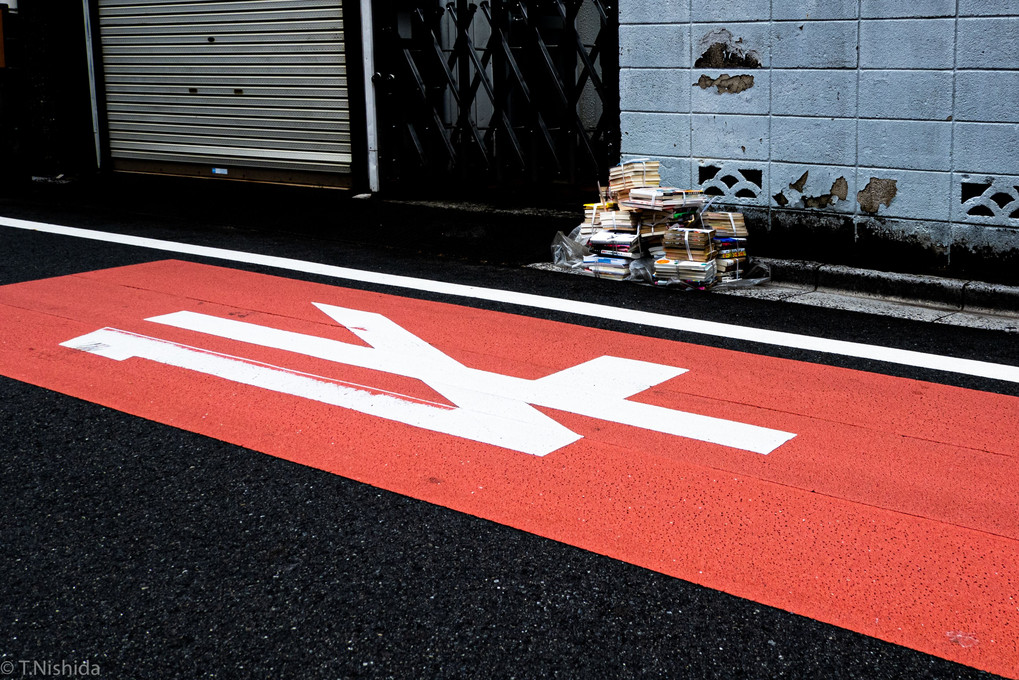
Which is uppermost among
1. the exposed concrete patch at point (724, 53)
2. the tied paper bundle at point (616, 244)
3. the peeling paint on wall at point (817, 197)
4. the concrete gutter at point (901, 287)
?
the exposed concrete patch at point (724, 53)

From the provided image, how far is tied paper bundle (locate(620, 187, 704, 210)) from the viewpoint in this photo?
7.02m

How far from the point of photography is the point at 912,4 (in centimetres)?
657

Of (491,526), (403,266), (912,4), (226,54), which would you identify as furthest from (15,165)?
(491,526)

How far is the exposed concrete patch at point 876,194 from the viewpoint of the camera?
6.89 m

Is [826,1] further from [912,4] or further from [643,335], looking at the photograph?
[643,335]

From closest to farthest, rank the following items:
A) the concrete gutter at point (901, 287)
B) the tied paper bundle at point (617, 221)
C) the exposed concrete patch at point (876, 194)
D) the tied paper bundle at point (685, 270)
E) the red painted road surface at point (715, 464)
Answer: the red painted road surface at point (715, 464)
the concrete gutter at point (901, 287)
the tied paper bundle at point (685, 270)
the exposed concrete patch at point (876, 194)
the tied paper bundle at point (617, 221)

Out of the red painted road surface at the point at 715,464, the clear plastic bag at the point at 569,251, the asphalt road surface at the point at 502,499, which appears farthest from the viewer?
the clear plastic bag at the point at 569,251

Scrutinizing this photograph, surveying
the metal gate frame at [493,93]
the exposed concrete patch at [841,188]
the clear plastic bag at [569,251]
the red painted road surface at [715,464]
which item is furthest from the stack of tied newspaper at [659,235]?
the metal gate frame at [493,93]

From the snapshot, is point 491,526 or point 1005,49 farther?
point 1005,49

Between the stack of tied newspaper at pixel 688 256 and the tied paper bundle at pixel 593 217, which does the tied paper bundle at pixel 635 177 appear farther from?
the stack of tied newspaper at pixel 688 256

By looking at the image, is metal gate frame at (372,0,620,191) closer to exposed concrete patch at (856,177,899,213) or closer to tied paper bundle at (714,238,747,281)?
tied paper bundle at (714,238,747,281)

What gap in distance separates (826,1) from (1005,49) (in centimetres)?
116

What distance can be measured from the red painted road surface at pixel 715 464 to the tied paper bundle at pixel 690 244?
4.36 ft

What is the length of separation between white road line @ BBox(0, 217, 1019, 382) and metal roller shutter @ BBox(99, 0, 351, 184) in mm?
3154
